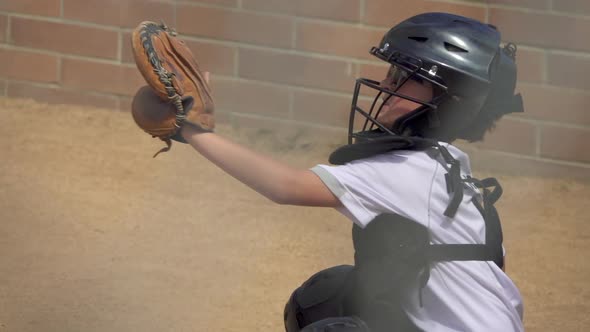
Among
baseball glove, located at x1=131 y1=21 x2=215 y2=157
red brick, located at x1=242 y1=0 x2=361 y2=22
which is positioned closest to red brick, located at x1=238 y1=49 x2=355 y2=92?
red brick, located at x1=242 y1=0 x2=361 y2=22

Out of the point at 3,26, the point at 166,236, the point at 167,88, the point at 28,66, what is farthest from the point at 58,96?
the point at 167,88

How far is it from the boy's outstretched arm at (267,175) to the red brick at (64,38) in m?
2.68

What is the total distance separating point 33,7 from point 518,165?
242 centimetres

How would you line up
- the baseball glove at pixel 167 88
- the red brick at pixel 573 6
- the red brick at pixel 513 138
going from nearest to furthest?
the baseball glove at pixel 167 88
the red brick at pixel 573 6
the red brick at pixel 513 138

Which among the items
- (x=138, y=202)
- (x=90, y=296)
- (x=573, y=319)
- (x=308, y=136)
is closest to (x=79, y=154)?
(x=138, y=202)

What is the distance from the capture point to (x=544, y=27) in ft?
13.6

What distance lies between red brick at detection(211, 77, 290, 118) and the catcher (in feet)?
7.14

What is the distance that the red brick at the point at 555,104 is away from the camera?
165 inches

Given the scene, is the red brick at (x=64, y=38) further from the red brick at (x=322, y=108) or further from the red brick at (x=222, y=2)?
the red brick at (x=322, y=108)

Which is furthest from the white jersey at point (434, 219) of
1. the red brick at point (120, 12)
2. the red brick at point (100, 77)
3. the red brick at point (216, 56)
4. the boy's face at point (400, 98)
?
the red brick at point (100, 77)

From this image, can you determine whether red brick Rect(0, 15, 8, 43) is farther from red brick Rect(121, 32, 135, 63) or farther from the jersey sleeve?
the jersey sleeve

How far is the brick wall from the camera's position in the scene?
4.18 m

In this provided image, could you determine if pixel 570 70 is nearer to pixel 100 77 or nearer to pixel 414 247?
pixel 100 77

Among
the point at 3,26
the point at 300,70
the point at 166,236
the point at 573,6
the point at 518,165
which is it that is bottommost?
the point at 166,236
